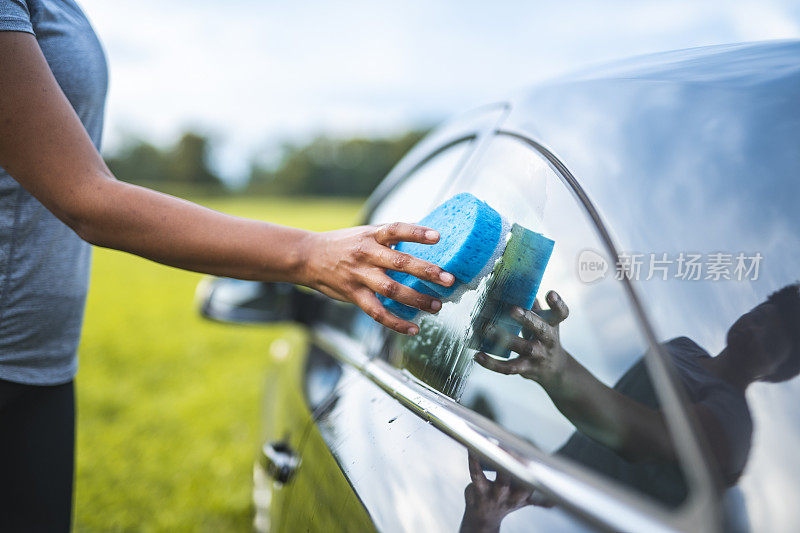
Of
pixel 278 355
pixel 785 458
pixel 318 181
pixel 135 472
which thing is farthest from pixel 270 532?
pixel 318 181

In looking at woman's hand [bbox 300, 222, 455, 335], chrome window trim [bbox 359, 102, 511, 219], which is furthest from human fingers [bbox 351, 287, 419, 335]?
chrome window trim [bbox 359, 102, 511, 219]

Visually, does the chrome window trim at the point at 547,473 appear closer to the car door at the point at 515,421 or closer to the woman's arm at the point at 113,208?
the car door at the point at 515,421

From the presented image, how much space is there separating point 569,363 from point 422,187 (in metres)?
0.98

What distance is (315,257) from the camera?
109 cm

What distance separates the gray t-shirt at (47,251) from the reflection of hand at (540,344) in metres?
1.07

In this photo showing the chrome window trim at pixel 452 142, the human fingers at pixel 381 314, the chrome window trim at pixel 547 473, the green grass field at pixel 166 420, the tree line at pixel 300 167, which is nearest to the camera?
the chrome window trim at pixel 547 473

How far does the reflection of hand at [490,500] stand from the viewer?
78 cm

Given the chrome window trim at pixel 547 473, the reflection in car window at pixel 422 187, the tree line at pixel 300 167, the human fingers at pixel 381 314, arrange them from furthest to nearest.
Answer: the tree line at pixel 300 167
the reflection in car window at pixel 422 187
the human fingers at pixel 381 314
the chrome window trim at pixel 547 473

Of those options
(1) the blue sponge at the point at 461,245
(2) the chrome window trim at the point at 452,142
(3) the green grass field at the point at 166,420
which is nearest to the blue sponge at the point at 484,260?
(1) the blue sponge at the point at 461,245

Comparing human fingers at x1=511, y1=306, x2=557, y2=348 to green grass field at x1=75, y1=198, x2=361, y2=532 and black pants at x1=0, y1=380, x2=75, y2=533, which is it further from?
green grass field at x1=75, y1=198, x2=361, y2=532

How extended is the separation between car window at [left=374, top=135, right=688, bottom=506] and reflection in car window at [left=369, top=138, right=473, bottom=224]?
1.24 ft

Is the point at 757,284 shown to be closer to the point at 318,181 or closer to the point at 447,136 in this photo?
the point at 447,136

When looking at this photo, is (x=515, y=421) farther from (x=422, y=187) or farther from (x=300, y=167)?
(x=300, y=167)

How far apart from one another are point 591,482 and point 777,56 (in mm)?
717
